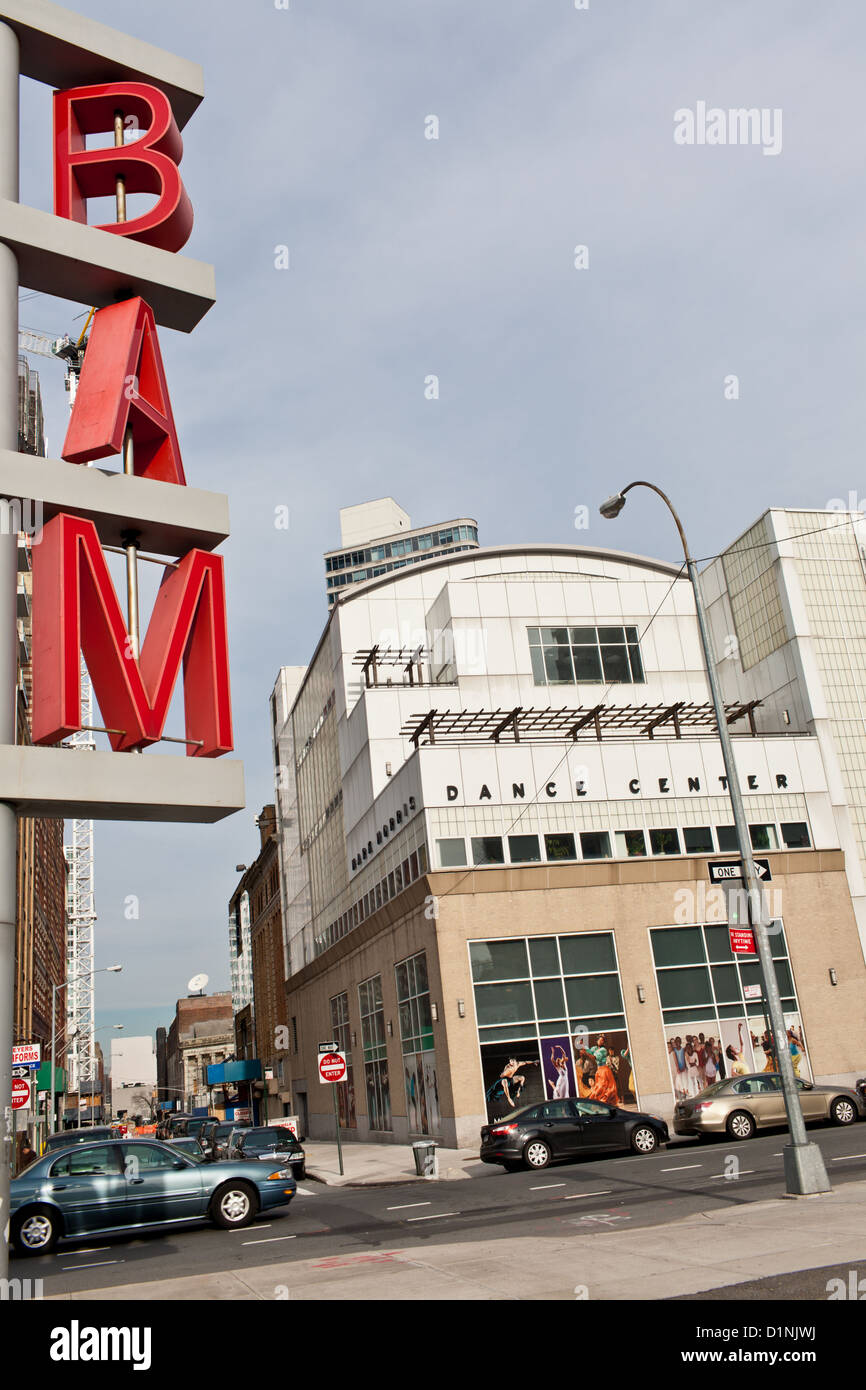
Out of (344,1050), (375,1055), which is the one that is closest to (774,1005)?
(375,1055)

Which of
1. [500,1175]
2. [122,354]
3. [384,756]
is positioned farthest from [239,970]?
[122,354]

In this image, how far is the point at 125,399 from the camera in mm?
11430

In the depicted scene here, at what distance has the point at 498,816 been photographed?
3444 cm

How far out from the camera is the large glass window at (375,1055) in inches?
1534

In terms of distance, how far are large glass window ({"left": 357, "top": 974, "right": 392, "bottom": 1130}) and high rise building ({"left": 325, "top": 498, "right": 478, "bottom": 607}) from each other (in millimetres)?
87698

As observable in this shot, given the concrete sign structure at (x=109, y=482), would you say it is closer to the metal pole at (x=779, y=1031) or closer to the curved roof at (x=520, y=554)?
the metal pole at (x=779, y=1031)

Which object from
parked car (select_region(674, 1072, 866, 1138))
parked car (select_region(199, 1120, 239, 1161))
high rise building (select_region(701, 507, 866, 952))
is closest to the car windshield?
parked car (select_region(199, 1120, 239, 1161))

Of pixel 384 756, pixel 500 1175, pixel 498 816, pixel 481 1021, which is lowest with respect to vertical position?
pixel 500 1175

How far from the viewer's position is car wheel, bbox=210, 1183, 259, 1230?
17219 mm

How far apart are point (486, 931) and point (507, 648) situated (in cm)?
1319

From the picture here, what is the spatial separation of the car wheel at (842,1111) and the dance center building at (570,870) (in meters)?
5.61

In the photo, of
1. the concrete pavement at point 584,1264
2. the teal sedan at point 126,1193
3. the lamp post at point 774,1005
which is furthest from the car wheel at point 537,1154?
the concrete pavement at point 584,1264

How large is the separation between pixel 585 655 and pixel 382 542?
90.6 m
